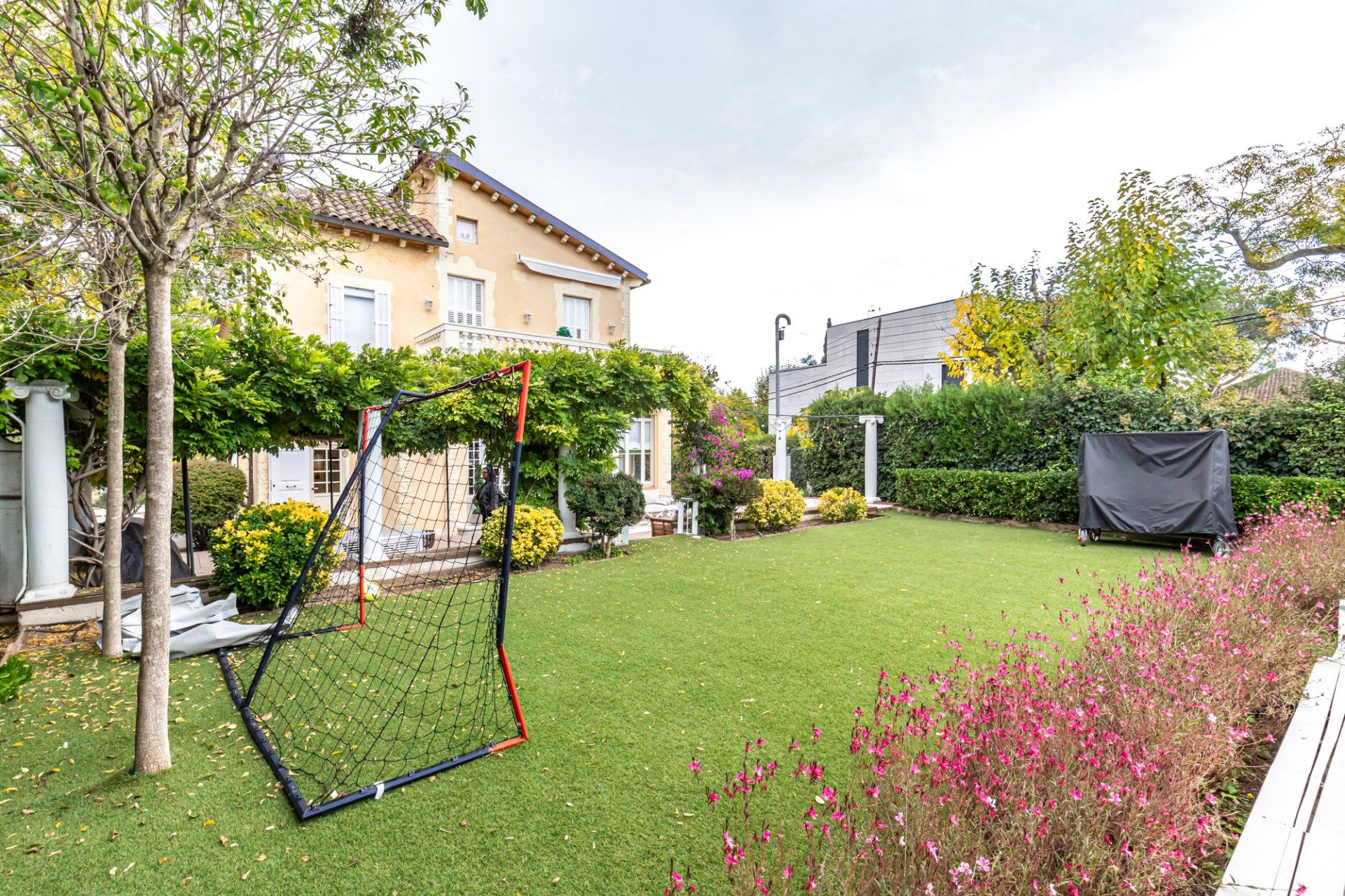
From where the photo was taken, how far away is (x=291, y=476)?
34.1 ft

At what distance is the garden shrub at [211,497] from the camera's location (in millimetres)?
8953

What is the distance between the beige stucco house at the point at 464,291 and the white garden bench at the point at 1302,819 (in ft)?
29.4

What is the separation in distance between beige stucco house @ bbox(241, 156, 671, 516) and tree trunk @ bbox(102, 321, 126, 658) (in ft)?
16.4

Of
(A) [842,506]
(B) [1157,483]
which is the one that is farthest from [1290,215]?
(A) [842,506]

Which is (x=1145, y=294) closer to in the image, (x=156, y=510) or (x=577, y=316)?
(x=577, y=316)

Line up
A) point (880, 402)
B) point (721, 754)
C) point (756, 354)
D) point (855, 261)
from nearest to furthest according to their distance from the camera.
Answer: point (721, 754)
point (880, 402)
point (855, 261)
point (756, 354)

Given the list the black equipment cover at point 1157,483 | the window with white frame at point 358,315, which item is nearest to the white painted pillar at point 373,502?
the window with white frame at point 358,315

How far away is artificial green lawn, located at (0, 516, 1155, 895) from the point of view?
7.06ft

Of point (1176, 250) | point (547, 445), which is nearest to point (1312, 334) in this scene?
point (1176, 250)

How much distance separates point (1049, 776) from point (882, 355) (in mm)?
24981

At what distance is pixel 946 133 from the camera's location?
29.0ft

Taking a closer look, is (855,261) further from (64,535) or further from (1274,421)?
(64,535)

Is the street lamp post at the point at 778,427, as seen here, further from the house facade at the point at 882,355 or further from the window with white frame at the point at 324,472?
the window with white frame at the point at 324,472

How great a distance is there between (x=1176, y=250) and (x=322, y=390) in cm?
1496
